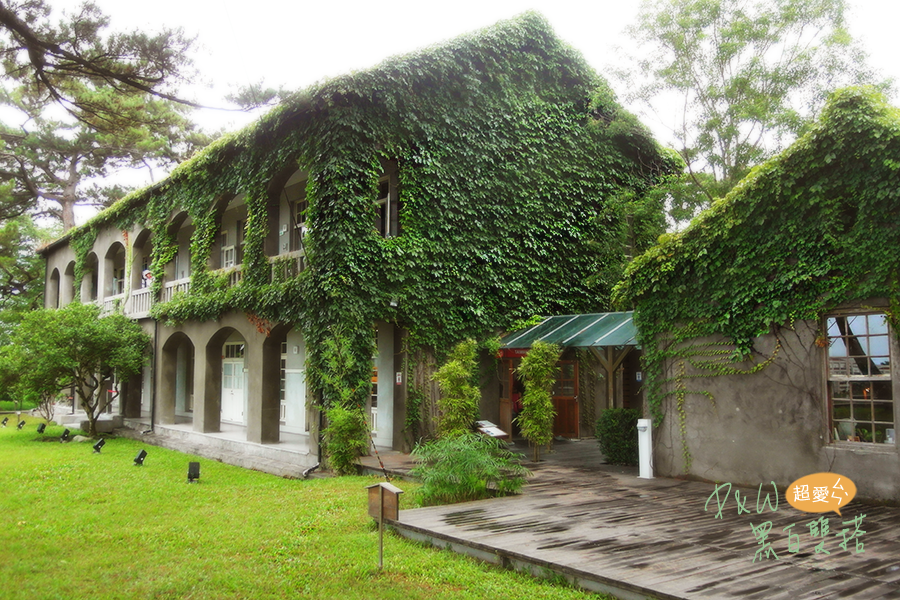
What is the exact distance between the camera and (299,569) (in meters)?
6.73

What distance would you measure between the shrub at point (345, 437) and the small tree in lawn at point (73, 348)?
33.3 ft

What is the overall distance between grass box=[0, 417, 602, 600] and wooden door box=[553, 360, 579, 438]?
684 centimetres

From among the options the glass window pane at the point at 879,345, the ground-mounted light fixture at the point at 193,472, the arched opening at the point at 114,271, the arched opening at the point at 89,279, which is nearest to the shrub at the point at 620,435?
the glass window pane at the point at 879,345

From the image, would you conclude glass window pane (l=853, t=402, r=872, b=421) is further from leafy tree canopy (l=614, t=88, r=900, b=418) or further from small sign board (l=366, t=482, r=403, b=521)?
small sign board (l=366, t=482, r=403, b=521)

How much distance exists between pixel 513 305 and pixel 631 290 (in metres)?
4.98

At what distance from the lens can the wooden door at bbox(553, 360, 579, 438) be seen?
55.8 ft

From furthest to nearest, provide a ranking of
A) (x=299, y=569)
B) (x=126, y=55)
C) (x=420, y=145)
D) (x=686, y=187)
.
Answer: (x=686, y=187), (x=420, y=145), (x=126, y=55), (x=299, y=569)

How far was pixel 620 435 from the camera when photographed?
1259cm

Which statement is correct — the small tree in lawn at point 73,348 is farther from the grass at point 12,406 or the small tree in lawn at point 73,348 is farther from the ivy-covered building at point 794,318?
the grass at point 12,406

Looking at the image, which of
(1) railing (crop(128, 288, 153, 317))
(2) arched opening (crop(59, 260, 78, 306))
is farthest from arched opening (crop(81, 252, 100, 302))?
(1) railing (crop(128, 288, 153, 317))

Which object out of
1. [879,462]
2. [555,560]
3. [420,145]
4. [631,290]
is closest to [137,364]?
[420,145]

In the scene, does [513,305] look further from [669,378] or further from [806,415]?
[806,415]

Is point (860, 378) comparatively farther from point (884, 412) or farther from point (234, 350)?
point (234, 350)

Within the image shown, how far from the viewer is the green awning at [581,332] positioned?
13109 mm
